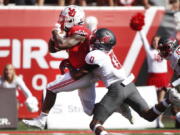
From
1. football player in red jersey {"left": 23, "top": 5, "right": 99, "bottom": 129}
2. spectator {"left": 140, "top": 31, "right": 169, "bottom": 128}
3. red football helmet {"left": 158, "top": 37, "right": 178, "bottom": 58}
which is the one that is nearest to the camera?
football player in red jersey {"left": 23, "top": 5, "right": 99, "bottom": 129}

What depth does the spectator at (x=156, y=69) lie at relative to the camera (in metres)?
11.3

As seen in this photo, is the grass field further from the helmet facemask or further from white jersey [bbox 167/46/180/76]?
the helmet facemask

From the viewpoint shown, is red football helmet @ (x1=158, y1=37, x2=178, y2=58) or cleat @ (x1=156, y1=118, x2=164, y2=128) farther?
cleat @ (x1=156, y1=118, x2=164, y2=128)

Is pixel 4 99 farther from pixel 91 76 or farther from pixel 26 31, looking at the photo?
pixel 91 76

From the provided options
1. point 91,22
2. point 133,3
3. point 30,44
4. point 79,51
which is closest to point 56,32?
point 79,51

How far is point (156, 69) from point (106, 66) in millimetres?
3691

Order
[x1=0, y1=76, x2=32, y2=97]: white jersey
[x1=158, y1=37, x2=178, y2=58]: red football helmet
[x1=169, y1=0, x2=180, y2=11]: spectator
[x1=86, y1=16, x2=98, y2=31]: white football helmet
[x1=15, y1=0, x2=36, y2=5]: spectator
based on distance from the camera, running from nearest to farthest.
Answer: [x1=158, y1=37, x2=178, y2=58]: red football helmet
[x1=0, y1=76, x2=32, y2=97]: white jersey
[x1=86, y1=16, x2=98, y2=31]: white football helmet
[x1=15, y1=0, x2=36, y2=5]: spectator
[x1=169, y1=0, x2=180, y2=11]: spectator

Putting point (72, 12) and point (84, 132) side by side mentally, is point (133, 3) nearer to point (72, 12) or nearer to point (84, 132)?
point (84, 132)

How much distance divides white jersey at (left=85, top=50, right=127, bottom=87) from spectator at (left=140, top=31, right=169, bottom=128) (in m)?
3.46

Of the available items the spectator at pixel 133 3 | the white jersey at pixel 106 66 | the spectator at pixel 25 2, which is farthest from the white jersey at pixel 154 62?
the white jersey at pixel 106 66

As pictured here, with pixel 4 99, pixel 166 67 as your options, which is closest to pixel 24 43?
pixel 4 99

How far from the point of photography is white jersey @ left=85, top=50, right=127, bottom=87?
25.2 feet

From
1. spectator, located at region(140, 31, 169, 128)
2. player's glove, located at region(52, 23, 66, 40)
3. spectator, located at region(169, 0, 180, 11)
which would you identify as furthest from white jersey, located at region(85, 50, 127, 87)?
spectator, located at region(169, 0, 180, 11)

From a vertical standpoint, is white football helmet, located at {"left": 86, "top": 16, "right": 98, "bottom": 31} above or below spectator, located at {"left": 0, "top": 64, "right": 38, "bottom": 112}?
above
